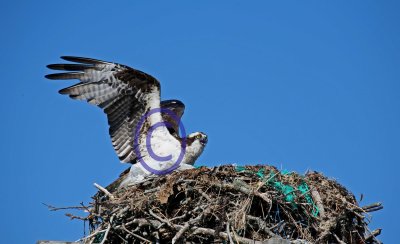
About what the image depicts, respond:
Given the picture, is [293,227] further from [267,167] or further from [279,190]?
[267,167]

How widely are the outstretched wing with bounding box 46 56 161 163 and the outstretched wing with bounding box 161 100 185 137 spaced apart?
2.67 feet

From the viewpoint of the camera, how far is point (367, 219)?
8.23 metres

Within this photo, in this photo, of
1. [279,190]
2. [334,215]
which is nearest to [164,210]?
[279,190]

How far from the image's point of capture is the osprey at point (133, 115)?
9703 mm

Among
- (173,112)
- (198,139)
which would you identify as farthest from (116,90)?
(173,112)

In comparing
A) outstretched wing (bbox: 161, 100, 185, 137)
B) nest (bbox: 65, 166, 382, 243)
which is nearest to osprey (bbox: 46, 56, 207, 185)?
outstretched wing (bbox: 161, 100, 185, 137)

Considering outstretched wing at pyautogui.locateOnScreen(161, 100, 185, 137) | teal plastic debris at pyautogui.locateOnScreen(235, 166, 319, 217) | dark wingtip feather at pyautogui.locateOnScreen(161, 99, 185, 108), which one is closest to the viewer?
teal plastic debris at pyautogui.locateOnScreen(235, 166, 319, 217)

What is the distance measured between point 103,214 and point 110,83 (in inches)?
98.7

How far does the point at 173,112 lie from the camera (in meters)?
11.2

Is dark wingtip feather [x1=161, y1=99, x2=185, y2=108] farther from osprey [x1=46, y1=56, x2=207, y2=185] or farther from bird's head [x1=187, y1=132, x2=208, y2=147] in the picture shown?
bird's head [x1=187, y1=132, x2=208, y2=147]

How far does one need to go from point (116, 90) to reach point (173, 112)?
1.64 m

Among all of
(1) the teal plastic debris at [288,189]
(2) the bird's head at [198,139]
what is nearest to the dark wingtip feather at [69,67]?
(2) the bird's head at [198,139]

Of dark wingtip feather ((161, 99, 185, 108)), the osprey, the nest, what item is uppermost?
dark wingtip feather ((161, 99, 185, 108))

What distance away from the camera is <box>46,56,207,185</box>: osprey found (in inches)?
382
